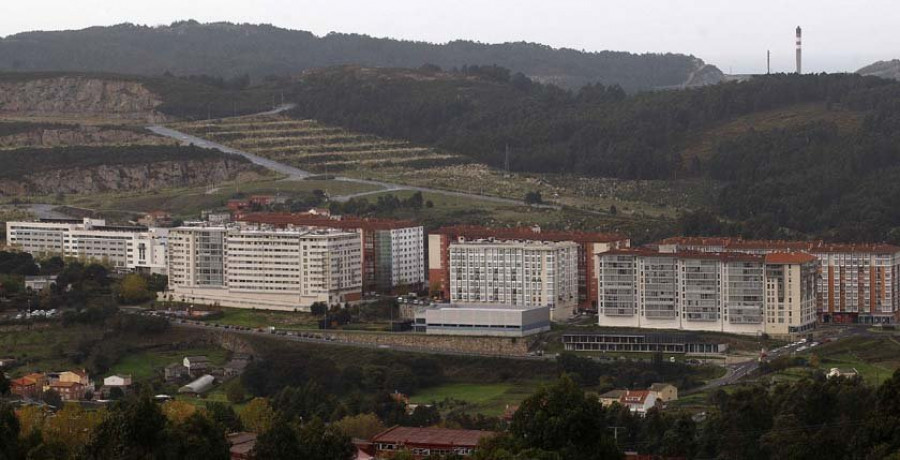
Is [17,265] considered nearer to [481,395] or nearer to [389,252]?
[389,252]

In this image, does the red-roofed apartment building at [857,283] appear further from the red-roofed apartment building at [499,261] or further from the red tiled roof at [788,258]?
the red-roofed apartment building at [499,261]

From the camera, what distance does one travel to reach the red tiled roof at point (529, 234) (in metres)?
57.0

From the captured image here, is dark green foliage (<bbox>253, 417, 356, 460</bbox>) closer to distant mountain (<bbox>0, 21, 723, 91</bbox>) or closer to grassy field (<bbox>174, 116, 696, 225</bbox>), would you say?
grassy field (<bbox>174, 116, 696, 225</bbox>)

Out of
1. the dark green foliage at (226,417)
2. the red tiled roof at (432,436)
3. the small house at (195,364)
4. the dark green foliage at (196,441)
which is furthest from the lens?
the small house at (195,364)

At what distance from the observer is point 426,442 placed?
123 feet

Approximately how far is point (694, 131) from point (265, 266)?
31.3 metres

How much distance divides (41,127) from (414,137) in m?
15.4

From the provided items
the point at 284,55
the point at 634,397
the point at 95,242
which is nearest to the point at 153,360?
the point at 95,242

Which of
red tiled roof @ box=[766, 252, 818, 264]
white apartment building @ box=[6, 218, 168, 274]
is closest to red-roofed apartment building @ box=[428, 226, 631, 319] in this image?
red tiled roof @ box=[766, 252, 818, 264]

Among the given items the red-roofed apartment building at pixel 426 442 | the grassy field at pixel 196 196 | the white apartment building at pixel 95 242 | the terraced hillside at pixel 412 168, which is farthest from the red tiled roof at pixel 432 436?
the grassy field at pixel 196 196

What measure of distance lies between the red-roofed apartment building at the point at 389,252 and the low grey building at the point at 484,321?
5.64m

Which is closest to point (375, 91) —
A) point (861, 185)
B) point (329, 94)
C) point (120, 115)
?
point (329, 94)

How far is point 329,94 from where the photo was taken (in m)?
97.2

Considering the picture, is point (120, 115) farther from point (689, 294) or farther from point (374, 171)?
point (689, 294)
